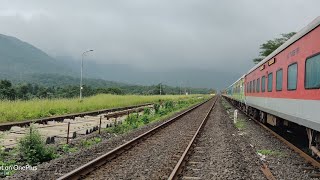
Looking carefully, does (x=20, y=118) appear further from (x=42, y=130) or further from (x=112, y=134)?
(x=112, y=134)

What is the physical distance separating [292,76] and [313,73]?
7.74 feet

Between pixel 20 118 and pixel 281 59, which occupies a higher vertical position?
pixel 281 59

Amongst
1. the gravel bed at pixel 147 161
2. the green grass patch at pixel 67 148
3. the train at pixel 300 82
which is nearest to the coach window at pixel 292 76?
the train at pixel 300 82

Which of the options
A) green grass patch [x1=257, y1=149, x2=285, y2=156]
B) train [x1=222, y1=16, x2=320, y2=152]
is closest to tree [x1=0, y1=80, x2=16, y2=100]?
train [x1=222, y1=16, x2=320, y2=152]

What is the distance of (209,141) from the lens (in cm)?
1448

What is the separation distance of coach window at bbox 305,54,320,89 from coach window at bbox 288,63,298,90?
1.21 metres

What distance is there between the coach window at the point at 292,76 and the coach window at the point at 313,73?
1207mm

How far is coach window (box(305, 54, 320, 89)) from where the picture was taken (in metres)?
8.38

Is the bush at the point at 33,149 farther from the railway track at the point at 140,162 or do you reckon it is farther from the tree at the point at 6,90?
the tree at the point at 6,90

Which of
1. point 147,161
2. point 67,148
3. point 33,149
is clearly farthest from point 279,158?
point 33,149

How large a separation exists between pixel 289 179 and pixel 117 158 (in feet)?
14.5

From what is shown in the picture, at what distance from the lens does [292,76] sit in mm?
11078

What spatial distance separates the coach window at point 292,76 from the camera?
10562 mm

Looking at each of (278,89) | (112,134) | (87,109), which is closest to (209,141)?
(278,89)
